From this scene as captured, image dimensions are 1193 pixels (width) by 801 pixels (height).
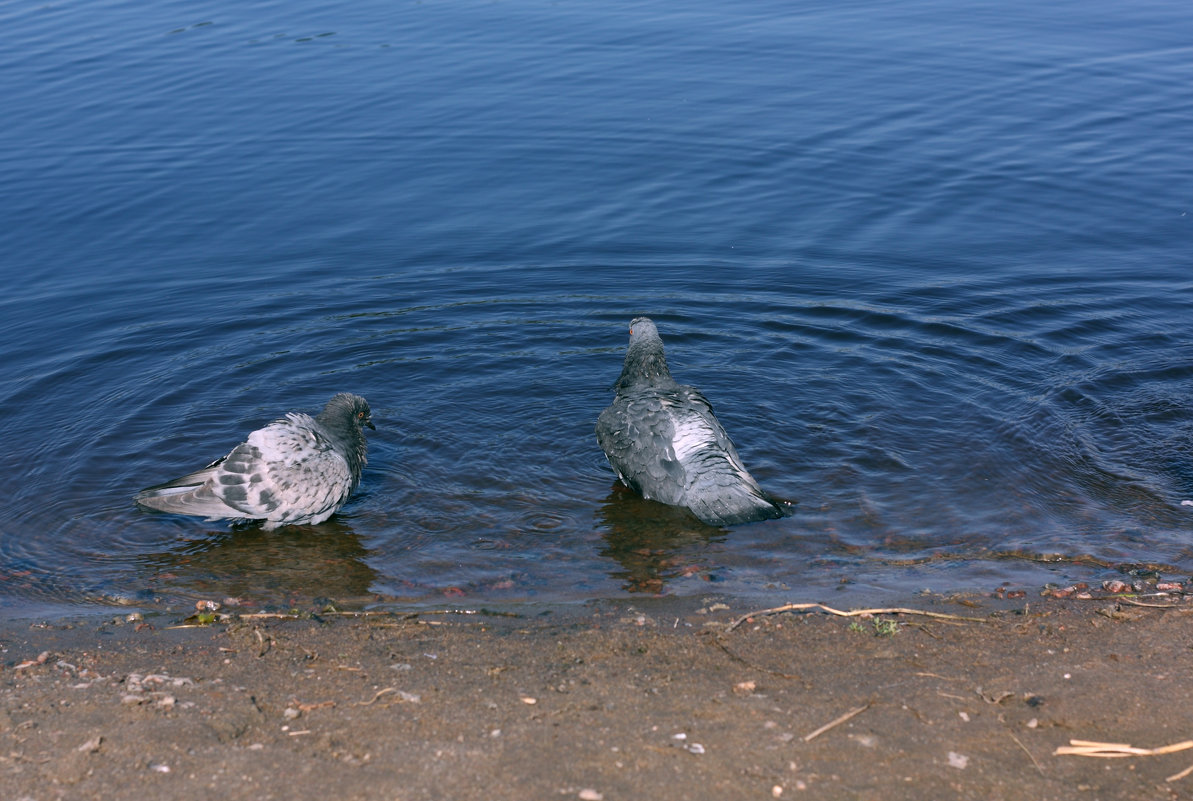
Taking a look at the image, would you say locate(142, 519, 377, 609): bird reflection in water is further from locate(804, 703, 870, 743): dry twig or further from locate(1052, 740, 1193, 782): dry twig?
locate(1052, 740, 1193, 782): dry twig

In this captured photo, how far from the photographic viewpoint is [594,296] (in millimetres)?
12398

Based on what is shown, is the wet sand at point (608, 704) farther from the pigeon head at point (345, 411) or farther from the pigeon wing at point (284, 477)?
Answer: the pigeon head at point (345, 411)

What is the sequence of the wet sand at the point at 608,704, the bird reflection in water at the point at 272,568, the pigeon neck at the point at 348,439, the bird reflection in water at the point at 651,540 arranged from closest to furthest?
1. the wet sand at the point at 608,704
2. the bird reflection in water at the point at 272,568
3. the bird reflection in water at the point at 651,540
4. the pigeon neck at the point at 348,439

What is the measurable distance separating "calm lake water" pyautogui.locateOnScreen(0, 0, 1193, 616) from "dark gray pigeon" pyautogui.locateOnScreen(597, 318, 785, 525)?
0.70ft

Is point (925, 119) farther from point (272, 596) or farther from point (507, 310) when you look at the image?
point (272, 596)

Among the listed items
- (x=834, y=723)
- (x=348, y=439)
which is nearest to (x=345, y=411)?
(x=348, y=439)

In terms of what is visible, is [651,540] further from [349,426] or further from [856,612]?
[349,426]

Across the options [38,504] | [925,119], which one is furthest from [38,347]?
[925,119]

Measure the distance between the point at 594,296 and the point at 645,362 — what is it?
289cm

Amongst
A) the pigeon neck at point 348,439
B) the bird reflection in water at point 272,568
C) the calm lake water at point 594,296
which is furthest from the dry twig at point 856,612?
the pigeon neck at point 348,439

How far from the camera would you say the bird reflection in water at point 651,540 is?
7457 mm

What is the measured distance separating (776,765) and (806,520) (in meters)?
3.54

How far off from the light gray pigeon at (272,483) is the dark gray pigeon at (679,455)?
2223 millimetres

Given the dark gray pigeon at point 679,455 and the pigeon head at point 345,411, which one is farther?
the pigeon head at point 345,411
